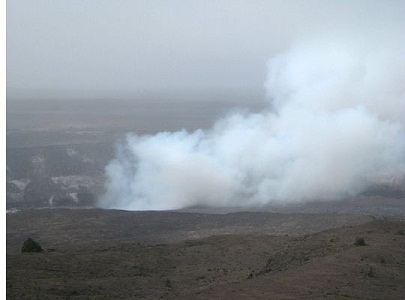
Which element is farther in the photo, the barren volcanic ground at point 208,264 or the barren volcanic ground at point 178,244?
the barren volcanic ground at point 178,244

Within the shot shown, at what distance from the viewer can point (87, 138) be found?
12094 centimetres

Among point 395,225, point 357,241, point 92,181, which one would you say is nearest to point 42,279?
point 357,241

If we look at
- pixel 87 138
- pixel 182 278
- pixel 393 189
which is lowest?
pixel 182 278

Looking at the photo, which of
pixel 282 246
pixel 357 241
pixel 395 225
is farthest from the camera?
pixel 395 225

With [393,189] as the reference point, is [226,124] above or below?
above

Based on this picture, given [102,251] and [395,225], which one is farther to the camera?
[395,225]

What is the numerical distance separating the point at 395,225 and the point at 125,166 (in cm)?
5691

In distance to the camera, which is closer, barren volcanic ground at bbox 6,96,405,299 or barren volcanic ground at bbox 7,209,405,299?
barren volcanic ground at bbox 7,209,405,299

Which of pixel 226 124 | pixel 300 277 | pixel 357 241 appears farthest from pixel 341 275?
pixel 226 124

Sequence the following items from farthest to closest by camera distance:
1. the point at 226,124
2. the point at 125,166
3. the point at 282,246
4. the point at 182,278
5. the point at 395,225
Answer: the point at 226,124 → the point at 125,166 → the point at 395,225 → the point at 282,246 → the point at 182,278

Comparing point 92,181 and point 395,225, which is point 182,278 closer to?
point 395,225

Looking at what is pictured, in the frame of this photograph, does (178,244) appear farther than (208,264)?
Yes

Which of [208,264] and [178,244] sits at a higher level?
[178,244]

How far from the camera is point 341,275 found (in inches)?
1096
